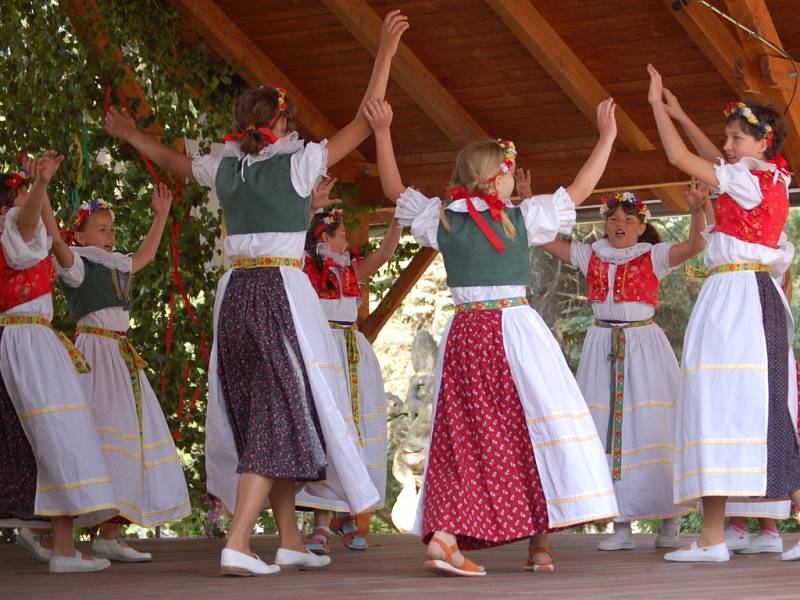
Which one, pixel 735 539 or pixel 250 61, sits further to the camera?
pixel 250 61

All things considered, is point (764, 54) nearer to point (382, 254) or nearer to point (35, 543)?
point (382, 254)

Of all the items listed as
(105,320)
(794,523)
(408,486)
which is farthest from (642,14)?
(408,486)

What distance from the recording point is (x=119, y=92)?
6.66m

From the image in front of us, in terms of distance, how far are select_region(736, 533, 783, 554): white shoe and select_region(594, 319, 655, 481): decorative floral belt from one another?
0.71m

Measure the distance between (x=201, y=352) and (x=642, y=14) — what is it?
→ 9.10 ft

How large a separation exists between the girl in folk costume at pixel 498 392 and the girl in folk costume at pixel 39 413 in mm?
1180

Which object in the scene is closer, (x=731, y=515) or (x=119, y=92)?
(x=731, y=515)

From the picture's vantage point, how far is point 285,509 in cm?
418

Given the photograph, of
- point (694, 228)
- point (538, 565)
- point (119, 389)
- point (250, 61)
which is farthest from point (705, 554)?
point (250, 61)

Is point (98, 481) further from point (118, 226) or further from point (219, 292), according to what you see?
point (118, 226)

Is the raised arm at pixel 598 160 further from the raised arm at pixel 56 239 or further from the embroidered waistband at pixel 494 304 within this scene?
the raised arm at pixel 56 239

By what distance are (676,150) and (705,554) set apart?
1289 millimetres

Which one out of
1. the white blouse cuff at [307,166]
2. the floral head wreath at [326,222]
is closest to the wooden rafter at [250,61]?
the floral head wreath at [326,222]

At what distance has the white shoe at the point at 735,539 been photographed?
4.84 meters
